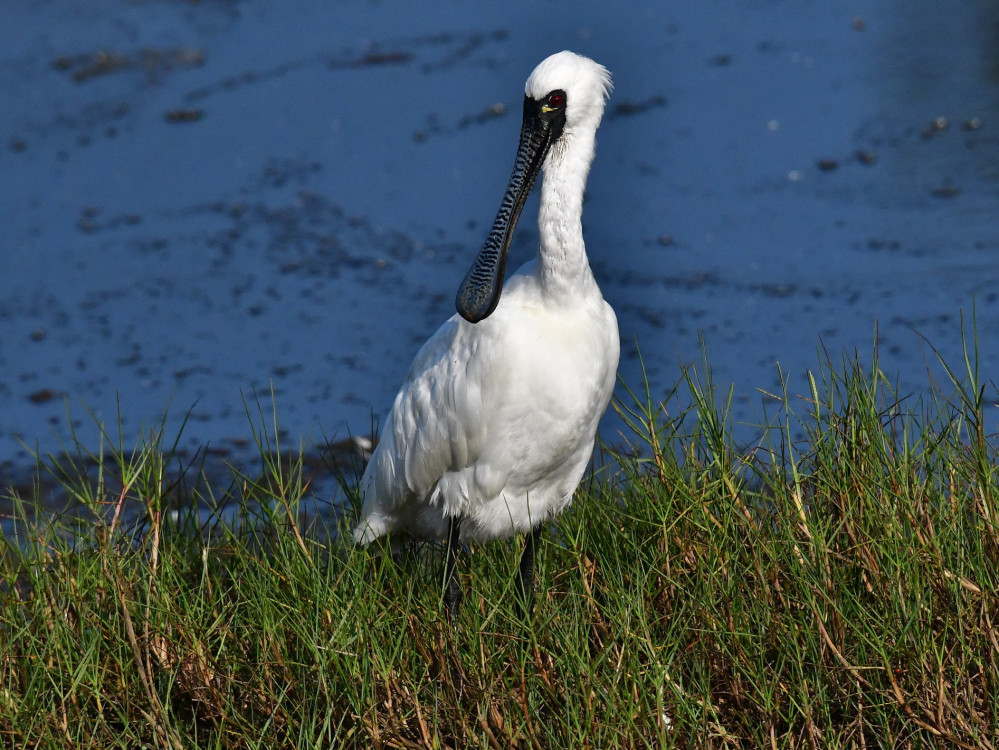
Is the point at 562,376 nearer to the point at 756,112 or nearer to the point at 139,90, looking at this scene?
the point at 756,112

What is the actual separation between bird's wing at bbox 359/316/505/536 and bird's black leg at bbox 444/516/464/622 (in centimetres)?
6

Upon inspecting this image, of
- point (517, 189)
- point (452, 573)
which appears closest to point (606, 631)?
point (452, 573)

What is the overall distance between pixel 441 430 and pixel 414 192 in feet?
19.2

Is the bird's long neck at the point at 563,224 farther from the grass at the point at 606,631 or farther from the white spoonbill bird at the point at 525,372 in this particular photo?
the grass at the point at 606,631

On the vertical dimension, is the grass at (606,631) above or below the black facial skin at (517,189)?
below

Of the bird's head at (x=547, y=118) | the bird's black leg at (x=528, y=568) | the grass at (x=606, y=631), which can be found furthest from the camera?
the bird's head at (x=547, y=118)

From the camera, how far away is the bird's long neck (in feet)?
12.7

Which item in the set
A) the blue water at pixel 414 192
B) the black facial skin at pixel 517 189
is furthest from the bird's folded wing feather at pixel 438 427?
the blue water at pixel 414 192

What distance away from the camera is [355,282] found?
8.77 metres

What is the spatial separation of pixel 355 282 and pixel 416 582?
16.0 feet

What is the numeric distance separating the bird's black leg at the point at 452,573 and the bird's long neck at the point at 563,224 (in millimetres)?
809

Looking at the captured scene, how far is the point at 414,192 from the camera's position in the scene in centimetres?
977

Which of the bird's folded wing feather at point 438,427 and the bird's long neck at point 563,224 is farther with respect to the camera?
the bird's folded wing feather at point 438,427

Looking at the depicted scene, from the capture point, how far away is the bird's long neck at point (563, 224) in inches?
153
